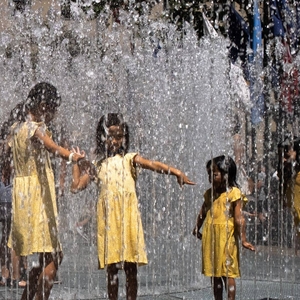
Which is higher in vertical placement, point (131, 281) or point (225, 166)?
point (225, 166)

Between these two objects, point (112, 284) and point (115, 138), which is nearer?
point (112, 284)

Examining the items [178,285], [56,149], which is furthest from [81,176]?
[178,285]

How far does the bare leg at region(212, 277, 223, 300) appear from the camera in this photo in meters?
5.33

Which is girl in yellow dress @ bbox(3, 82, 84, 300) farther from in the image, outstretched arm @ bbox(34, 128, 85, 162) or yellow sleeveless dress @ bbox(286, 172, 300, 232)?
yellow sleeveless dress @ bbox(286, 172, 300, 232)

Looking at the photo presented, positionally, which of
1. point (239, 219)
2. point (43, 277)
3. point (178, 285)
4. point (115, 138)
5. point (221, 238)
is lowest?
point (178, 285)

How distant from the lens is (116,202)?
16.6ft

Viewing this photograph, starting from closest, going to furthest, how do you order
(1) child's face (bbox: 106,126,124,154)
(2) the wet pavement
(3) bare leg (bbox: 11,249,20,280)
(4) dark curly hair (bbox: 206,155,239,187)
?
(1) child's face (bbox: 106,126,124,154) → (4) dark curly hair (bbox: 206,155,239,187) → (2) the wet pavement → (3) bare leg (bbox: 11,249,20,280)

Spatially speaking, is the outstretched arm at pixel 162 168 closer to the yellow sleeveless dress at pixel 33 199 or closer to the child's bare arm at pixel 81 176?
the child's bare arm at pixel 81 176

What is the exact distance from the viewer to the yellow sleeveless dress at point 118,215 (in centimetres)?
500

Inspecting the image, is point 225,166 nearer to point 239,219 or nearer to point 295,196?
point 239,219

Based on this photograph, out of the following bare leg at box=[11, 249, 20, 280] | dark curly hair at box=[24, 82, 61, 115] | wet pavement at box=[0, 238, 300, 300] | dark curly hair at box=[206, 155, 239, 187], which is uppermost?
dark curly hair at box=[24, 82, 61, 115]

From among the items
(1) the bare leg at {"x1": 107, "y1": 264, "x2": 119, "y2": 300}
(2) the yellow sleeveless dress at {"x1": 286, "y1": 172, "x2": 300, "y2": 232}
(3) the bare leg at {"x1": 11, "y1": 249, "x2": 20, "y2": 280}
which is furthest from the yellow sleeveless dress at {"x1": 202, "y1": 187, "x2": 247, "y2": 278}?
(3) the bare leg at {"x1": 11, "y1": 249, "x2": 20, "y2": 280}

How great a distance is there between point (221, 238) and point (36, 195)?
48.9 inches

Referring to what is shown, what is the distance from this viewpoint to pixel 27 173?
16.3 feet
